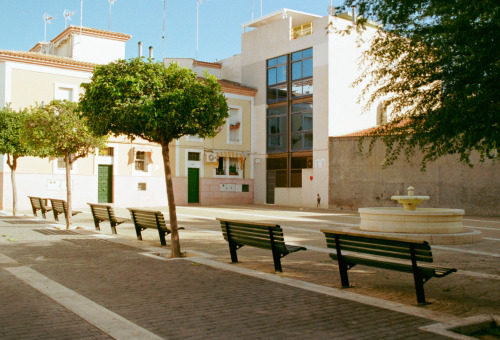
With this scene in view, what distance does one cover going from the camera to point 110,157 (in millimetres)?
29125

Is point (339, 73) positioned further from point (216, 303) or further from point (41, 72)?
point (216, 303)

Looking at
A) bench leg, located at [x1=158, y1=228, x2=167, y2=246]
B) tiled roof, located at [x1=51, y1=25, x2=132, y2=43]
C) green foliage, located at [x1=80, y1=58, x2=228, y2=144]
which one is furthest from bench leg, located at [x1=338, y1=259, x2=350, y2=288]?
tiled roof, located at [x1=51, y1=25, x2=132, y2=43]

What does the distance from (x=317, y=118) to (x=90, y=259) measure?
2233 centimetres

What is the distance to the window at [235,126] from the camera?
33844mm

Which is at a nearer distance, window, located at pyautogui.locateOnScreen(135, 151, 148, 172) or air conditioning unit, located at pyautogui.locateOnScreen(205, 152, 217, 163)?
window, located at pyautogui.locateOnScreen(135, 151, 148, 172)

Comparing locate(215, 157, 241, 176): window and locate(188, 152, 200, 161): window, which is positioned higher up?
locate(188, 152, 200, 161): window

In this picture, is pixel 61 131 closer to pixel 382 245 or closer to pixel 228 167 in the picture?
pixel 382 245

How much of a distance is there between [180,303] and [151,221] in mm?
5781

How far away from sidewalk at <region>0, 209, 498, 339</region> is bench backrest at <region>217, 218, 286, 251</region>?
1.44 feet

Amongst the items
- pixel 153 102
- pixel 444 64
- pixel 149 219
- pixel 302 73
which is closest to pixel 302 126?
pixel 302 73

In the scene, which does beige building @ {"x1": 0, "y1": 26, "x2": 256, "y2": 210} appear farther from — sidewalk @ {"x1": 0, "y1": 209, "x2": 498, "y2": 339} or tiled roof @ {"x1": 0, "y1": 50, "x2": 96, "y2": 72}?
sidewalk @ {"x1": 0, "y1": 209, "x2": 498, "y2": 339}

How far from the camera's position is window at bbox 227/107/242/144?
3384 cm

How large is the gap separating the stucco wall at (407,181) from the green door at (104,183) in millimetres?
12826

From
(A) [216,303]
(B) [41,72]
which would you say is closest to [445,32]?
(A) [216,303]
